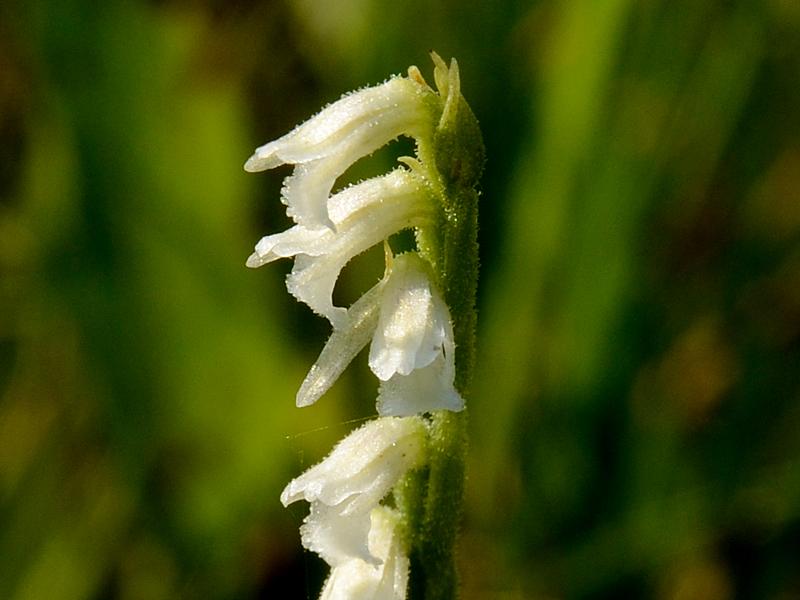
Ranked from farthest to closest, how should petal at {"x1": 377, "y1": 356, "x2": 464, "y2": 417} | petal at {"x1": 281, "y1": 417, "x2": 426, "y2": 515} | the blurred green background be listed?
the blurred green background → petal at {"x1": 281, "y1": 417, "x2": 426, "y2": 515} → petal at {"x1": 377, "y1": 356, "x2": 464, "y2": 417}

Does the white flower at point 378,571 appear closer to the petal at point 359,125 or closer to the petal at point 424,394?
the petal at point 424,394

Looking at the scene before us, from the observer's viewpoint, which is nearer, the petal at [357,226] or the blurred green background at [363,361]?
the petal at [357,226]

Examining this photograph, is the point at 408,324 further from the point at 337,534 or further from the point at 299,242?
the point at 337,534

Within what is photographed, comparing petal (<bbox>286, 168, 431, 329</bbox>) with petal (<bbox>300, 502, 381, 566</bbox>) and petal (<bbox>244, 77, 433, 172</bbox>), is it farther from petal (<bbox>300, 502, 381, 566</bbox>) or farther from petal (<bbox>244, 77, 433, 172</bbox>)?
petal (<bbox>300, 502, 381, 566</bbox>)

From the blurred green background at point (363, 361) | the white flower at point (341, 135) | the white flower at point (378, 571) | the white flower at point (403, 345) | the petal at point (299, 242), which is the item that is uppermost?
the blurred green background at point (363, 361)

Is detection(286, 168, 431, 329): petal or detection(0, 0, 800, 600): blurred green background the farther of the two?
detection(0, 0, 800, 600): blurred green background

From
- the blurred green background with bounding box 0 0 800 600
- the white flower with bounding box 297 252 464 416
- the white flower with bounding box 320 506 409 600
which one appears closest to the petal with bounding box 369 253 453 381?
the white flower with bounding box 297 252 464 416

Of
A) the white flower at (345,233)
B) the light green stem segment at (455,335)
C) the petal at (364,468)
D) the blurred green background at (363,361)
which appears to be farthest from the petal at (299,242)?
the blurred green background at (363,361)

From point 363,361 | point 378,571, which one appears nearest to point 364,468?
point 378,571
